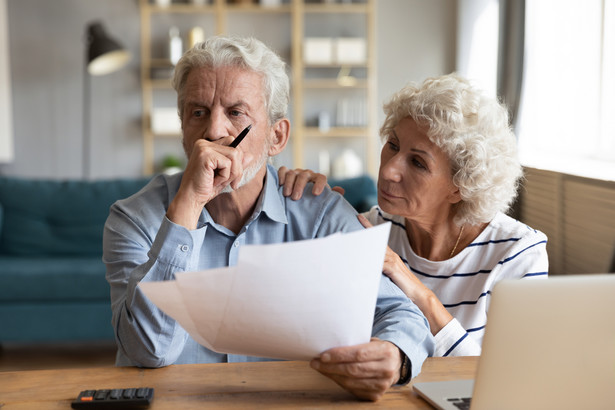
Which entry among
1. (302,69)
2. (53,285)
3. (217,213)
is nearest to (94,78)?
(302,69)

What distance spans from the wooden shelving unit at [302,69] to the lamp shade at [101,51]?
0.47 metres

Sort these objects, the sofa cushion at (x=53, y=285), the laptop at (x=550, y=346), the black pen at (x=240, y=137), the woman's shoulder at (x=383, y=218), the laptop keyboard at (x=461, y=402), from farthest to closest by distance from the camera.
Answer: the sofa cushion at (x=53, y=285) < the woman's shoulder at (x=383, y=218) < the black pen at (x=240, y=137) < the laptop keyboard at (x=461, y=402) < the laptop at (x=550, y=346)

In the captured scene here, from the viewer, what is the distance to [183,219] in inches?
43.3

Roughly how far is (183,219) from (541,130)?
3.39m

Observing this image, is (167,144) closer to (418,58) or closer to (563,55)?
(418,58)

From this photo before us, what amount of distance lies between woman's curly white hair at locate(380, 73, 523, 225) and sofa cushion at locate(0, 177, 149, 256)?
2382mm

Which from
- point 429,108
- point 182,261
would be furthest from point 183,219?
point 429,108

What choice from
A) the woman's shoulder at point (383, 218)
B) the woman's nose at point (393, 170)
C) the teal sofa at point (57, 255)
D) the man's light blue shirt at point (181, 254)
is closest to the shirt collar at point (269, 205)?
the man's light blue shirt at point (181, 254)

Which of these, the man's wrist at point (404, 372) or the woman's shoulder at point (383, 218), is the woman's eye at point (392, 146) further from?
the man's wrist at point (404, 372)

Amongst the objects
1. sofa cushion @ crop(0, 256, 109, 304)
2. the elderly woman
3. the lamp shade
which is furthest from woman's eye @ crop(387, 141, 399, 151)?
the lamp shade

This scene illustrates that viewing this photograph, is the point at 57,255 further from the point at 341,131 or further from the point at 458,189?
the point at 341,131

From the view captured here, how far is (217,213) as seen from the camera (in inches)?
55.4

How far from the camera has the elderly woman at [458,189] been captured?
1494mm

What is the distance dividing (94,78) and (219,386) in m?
5.24
